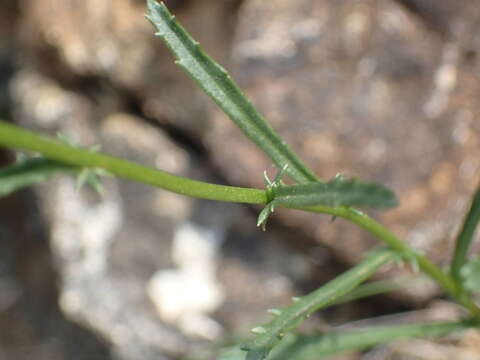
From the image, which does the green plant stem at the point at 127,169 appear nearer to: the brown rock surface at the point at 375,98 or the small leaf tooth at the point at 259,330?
the small leaf tooth at the point at 259,330

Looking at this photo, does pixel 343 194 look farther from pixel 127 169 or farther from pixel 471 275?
pixel 471 275

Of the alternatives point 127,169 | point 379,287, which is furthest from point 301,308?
point 379,287

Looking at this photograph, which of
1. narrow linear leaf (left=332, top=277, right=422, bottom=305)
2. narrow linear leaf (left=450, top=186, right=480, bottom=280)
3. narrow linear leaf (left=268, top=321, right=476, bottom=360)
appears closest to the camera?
narrow linear leaf (left=450, top=186, right=480, bottom=280)

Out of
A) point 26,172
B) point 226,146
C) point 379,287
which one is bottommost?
point 26,172

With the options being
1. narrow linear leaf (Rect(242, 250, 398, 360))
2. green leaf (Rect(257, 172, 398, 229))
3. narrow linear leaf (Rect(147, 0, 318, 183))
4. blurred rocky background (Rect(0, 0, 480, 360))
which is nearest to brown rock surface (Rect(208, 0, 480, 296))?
blurred rocky background (Rect(0, 0, 480, 360))

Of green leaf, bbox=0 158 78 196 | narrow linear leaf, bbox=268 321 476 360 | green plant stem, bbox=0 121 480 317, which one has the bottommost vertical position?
green plant stem, bbox=0 121 480 317

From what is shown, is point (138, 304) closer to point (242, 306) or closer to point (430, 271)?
point (242, 306)

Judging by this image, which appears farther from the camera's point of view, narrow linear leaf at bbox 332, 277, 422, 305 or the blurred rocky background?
the blurred rocky background

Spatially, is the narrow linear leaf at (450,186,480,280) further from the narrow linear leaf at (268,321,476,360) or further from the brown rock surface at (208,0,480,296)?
the brown rock surface at (208,0,480,296)
